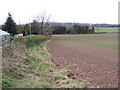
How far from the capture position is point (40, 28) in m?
56.4

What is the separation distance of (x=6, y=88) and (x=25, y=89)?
0.61 m

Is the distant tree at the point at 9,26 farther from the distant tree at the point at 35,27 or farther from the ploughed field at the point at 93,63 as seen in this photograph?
the ploughed field at the point at 93,63

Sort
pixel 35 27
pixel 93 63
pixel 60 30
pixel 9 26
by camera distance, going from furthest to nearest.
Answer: pixel 60 30 < pixel 35 27 < pixel 9 26 < pixel 93 63

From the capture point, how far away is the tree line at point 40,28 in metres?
44.3

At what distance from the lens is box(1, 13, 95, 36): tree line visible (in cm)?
4435

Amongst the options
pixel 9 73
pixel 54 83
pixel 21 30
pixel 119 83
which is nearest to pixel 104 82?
pixel 119 83

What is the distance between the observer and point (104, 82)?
7.21 metres

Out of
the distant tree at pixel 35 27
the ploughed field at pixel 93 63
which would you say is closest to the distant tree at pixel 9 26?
the distant tree at pixel 35 27

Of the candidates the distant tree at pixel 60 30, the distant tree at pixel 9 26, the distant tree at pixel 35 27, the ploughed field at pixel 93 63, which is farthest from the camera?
the distant tree at pixel 60 30

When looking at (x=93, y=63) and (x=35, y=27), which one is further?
(x=35, y=27)

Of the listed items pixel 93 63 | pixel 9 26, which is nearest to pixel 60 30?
pixel 9 26

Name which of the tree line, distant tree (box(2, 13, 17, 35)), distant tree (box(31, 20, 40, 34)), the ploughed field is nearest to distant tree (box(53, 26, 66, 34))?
the tree line

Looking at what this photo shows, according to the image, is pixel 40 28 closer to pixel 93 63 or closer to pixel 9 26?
pixel 9 26

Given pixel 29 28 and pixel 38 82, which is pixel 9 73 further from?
pixel 29 28
